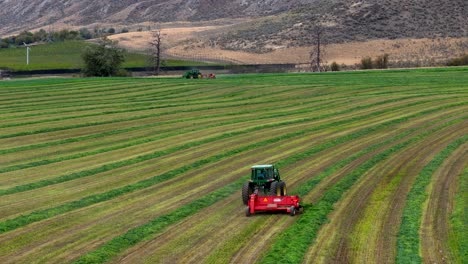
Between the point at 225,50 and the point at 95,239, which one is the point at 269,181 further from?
the point at 225,50

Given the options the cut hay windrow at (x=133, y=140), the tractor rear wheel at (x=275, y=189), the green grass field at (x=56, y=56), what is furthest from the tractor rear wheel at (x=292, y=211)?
the green grass field at (x=56, y=56)

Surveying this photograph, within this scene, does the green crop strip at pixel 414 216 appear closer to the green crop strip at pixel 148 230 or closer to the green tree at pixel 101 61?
the green crop strip at pixel 148 230

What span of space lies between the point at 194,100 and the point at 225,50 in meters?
90.8

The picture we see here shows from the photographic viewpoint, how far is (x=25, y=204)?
24250mm

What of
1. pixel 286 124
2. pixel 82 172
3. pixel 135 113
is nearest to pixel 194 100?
pixel 135 113

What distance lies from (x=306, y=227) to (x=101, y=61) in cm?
8338

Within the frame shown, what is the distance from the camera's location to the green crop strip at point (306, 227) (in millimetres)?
17719

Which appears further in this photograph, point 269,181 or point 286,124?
point 286,124

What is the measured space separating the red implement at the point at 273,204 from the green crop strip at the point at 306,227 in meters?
0.43

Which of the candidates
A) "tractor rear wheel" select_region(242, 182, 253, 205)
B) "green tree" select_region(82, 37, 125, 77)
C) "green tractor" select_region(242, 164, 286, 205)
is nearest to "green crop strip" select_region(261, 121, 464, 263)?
"green tractor" select_region(242, 164, 286, 205)

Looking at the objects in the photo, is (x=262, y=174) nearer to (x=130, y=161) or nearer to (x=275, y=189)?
(x=275, y=189)

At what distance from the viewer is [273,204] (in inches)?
874

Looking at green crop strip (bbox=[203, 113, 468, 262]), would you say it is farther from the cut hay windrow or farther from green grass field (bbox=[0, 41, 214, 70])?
green grass field (bbox=[0, 41, 214, 70])

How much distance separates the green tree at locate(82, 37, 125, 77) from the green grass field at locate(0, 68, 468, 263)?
138 ft
